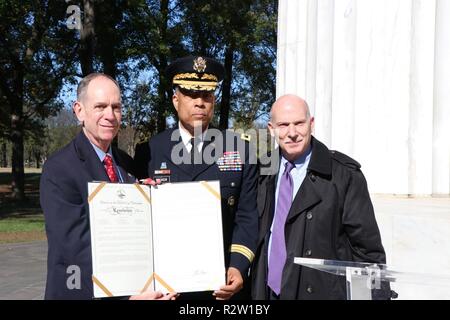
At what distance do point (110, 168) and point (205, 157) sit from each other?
26.8 inches

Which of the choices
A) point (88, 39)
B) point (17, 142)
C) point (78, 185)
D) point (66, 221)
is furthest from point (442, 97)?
point (17, 142)

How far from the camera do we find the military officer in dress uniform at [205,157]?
3.10 metres

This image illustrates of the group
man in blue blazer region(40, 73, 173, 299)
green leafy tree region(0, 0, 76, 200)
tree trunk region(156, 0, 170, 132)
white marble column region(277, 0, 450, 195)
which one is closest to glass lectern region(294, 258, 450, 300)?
man in blue blazer region(40, 73, 173, 299)

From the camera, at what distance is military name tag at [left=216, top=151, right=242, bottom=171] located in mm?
3219

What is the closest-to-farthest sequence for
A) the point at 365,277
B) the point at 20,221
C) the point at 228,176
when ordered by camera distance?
1. the point at 365,277
2. the point at 228,176
3. the point at 20,221

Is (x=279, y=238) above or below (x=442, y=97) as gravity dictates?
below

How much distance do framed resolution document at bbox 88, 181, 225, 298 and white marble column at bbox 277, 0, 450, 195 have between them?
5.89ft

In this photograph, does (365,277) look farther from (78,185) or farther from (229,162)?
(78,185)

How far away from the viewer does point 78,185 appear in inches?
101

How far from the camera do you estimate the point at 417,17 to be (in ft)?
12.6

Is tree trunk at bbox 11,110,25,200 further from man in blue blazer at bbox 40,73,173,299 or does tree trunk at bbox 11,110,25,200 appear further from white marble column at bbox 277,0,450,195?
man in blue blazer at bbox 40,73,173,299

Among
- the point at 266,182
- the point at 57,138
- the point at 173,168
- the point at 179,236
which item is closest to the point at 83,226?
the point at 179,236

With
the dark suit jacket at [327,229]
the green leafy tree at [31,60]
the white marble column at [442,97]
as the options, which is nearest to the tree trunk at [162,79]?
the green leafy tree at [31,60]

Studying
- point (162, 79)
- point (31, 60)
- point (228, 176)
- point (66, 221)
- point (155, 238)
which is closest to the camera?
point (66, 221)
